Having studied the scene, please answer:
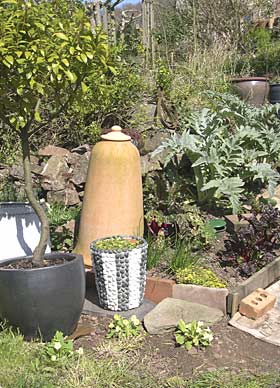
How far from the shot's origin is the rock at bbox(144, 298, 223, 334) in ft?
11.5

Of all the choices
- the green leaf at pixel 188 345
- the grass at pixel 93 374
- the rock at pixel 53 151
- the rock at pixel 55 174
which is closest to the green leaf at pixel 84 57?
the grass at pixel 93 374

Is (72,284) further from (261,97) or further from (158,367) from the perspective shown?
(261,97)

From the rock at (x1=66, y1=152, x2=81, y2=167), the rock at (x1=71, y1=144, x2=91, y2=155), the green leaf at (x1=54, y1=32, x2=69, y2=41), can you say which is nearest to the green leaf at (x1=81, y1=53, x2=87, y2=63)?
the green leaf at (x1=54, y1=32, x2=69, y2=41)

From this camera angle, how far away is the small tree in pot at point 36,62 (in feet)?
9.95

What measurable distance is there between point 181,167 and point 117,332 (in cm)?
278

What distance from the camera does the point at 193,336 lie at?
10.9ft

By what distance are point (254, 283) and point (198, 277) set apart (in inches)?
17.4

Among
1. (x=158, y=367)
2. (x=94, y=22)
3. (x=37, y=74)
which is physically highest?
(x=94, y=22)

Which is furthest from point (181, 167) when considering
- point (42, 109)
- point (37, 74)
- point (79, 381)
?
point (79, 381)

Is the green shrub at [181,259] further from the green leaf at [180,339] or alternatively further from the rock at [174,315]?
the green leaf at [180,339]


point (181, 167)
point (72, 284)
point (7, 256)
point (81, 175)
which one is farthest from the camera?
point (81, 175)

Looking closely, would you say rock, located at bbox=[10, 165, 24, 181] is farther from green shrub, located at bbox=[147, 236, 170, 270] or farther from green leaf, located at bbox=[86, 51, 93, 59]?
green leaf, located at bbox=[86, 51, 93, 59]

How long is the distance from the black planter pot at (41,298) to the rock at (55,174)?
291 centimetres

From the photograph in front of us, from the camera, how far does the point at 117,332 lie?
3.43 meters
